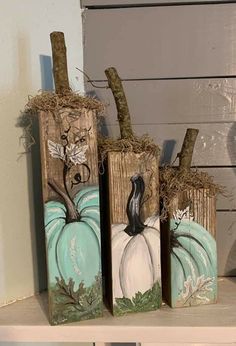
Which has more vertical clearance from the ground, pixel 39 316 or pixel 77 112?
pixel 77 112

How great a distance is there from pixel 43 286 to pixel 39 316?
102 millimetres

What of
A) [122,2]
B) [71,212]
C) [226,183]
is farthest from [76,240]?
[122,2]

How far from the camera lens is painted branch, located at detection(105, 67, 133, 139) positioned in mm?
656

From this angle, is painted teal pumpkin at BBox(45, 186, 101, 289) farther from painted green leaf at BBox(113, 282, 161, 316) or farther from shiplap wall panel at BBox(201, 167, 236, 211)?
shiplap wall panel at BBox(201, 167, 236, 211)

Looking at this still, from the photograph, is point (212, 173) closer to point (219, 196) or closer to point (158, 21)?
point (219, 196)

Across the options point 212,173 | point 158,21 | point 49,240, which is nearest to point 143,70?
point 158,21

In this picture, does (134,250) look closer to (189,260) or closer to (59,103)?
(189,260)

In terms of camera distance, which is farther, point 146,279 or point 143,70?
point 143,70

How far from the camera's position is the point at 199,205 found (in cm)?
69

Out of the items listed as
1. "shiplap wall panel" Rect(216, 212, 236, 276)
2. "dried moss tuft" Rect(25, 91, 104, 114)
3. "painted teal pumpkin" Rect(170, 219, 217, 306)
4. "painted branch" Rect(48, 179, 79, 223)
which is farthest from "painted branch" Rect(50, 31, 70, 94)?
"shiplap wall panel" Rect(216, 212, 236, 276)

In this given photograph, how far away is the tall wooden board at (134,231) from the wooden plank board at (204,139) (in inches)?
6.6

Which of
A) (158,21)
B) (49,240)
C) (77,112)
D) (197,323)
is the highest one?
(158,21)

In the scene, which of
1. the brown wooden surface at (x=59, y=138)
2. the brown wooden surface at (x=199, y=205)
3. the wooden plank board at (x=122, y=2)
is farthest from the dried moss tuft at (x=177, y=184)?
the wooden plank board at (x=122, y=2)

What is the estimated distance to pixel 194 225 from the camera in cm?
69
